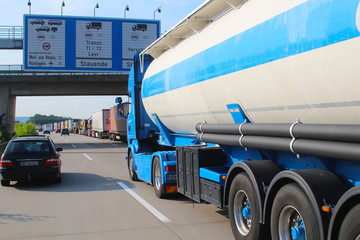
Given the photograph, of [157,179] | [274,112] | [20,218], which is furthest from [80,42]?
[274,112]

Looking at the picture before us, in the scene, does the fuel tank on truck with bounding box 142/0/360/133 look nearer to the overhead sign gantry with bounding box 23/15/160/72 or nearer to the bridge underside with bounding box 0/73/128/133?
the overhead sign gantry with bounding box 23/15/160/72

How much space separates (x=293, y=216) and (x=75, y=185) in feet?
27.9

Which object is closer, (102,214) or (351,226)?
(351,226)

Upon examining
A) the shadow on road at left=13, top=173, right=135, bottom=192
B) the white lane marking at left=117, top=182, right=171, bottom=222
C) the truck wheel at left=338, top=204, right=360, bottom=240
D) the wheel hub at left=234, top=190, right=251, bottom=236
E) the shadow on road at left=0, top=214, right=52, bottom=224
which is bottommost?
the shadow on road at left=0, top=214, right=52, bottom=224

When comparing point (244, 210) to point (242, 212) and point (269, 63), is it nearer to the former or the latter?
point (242, 212)

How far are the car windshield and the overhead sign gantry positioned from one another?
74.7 ft

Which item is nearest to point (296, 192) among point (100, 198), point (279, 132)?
point (279, 132)

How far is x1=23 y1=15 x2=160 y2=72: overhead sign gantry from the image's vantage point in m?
32.8

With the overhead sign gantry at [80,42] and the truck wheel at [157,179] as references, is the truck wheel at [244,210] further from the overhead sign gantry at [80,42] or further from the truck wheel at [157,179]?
the overhead sign gantry at [80,42]

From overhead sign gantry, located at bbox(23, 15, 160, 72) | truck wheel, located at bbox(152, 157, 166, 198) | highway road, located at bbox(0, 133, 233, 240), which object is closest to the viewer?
highway road, located at bbox(0, 133, 233, 240)

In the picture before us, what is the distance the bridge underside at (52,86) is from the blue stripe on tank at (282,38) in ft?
107

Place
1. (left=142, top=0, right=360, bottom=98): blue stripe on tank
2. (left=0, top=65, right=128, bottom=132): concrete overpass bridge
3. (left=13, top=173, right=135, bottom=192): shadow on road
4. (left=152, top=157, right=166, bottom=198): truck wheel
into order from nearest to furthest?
(left=142, top=0, right=360, bottom=98): blue stripe on tank, (left=152, top=157, right=166, bottom=198): truck wheel, (left=13, top=173, right=135, bottom=192): shadow on road, (left=0, top=65, right=128, bottom=132): concrete overpass bridge

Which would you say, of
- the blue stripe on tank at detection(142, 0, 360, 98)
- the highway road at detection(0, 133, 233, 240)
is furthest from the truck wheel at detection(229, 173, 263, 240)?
the blue stripe on tank at detection(142, 0, 360, 98)

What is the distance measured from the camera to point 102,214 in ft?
25.3
